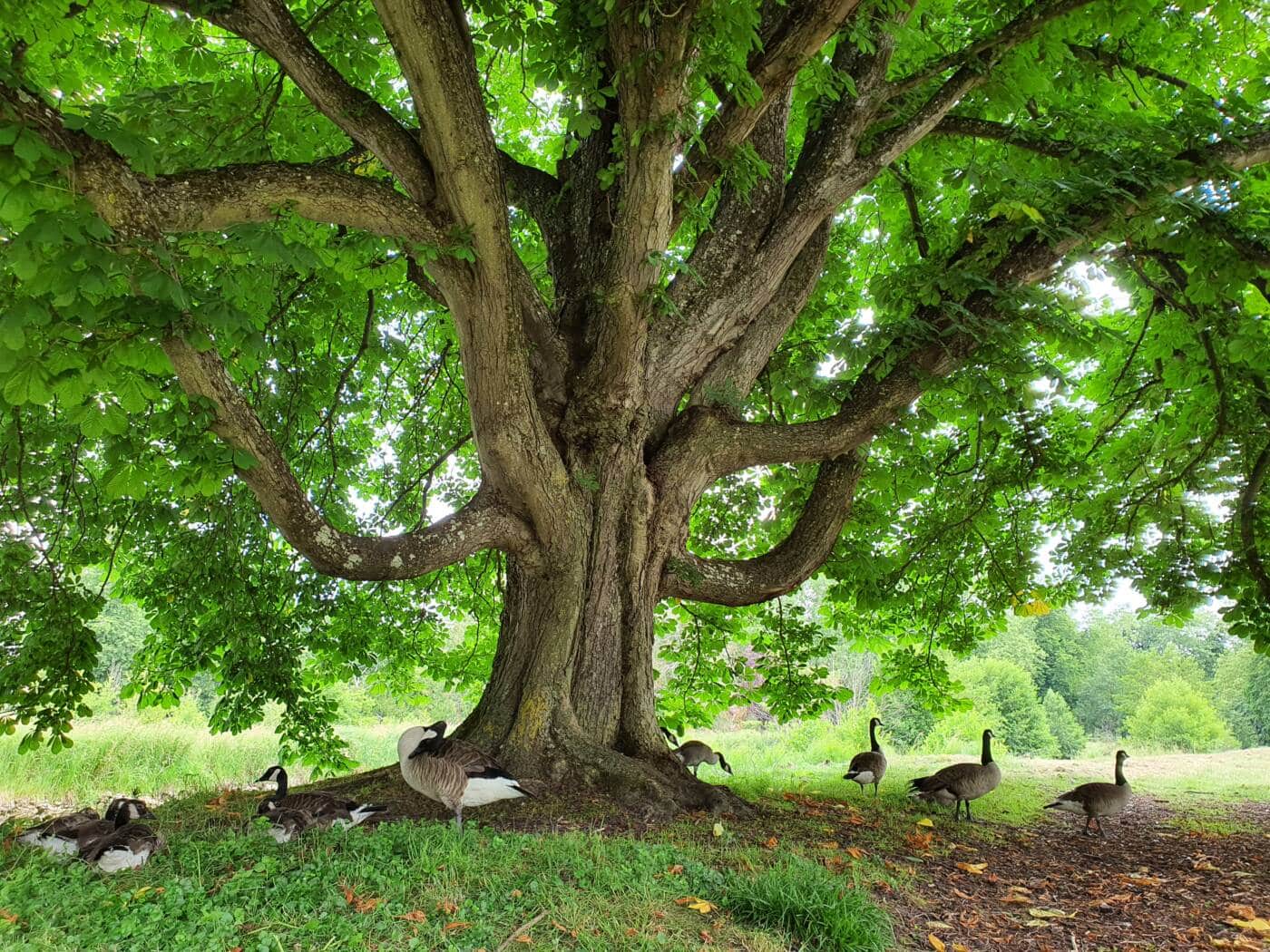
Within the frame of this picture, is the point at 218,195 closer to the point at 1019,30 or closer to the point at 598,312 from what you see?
the point at 598,312

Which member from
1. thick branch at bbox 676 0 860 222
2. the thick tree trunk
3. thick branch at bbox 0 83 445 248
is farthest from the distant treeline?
thick branch at bbox 0 83 445 248

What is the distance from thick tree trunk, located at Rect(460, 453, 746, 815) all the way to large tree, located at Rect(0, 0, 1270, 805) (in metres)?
0.04

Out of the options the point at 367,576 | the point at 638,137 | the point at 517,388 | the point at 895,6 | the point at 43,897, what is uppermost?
the point at 895,6

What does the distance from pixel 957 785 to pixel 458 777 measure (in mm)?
5304

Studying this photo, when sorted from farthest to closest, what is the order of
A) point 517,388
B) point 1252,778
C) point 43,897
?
point 1252,778 < point 517,388 < point 43,897

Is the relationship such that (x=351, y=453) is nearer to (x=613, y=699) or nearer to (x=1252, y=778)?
(x=613, y=699)

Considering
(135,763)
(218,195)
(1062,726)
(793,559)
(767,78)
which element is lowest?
(135,763)

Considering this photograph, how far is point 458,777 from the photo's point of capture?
532 centimetres

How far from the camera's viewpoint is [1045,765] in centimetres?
1493

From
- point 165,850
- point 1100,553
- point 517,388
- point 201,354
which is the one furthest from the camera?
point 1100,553

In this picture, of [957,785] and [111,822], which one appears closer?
[111,822]

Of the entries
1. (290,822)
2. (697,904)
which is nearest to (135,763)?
(290,822)

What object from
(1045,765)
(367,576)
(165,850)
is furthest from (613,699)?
(1045,765)

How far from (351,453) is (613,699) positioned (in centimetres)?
540
